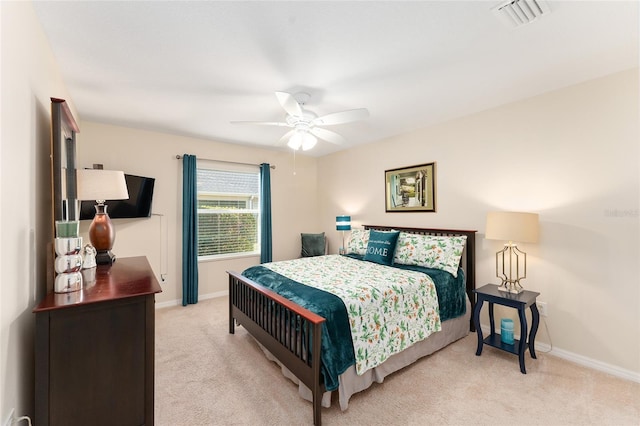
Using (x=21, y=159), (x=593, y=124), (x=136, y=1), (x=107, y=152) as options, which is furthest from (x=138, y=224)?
(x=593, y=124)

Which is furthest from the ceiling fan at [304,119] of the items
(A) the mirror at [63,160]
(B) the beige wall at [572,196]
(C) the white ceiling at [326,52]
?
(B) the beige wall at [572,196]

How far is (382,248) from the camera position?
352 centimetres

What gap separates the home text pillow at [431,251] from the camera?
10.2ft

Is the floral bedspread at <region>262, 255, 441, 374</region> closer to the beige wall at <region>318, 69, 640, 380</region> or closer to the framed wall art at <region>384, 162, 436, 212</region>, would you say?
the beige wall at <region>318, 69, 640, 380</region>

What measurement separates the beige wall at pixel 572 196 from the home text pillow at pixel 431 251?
0.39 meters

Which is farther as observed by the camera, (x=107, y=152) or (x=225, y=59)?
(x=107, y=152)

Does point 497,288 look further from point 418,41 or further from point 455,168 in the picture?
point 418,41

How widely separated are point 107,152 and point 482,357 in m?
4.92

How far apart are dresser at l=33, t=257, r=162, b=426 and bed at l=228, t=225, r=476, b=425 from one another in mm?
939

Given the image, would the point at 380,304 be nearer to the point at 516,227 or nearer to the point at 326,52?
the point at 516,227

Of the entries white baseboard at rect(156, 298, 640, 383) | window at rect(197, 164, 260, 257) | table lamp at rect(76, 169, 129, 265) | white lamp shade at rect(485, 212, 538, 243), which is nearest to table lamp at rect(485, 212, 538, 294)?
white lamp shade at rect(485, 212, 538, 243)

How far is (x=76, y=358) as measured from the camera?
1317 millimetres

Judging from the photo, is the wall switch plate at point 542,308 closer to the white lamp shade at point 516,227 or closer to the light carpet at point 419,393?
the light carpet at point 419,393

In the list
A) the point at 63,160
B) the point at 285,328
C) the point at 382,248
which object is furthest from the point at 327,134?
the point at 63,160
